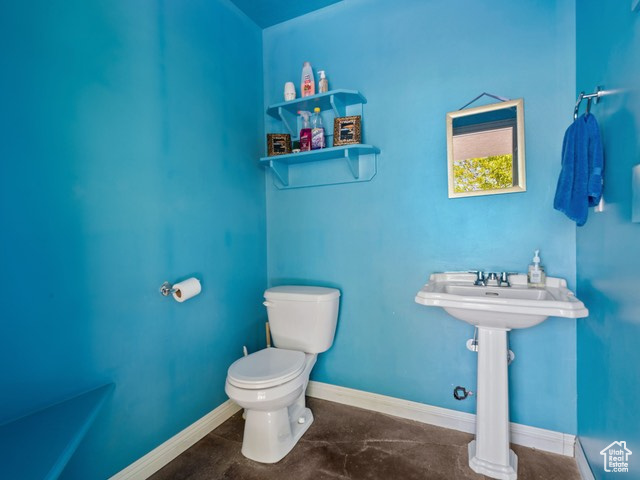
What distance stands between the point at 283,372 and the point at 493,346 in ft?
3.21

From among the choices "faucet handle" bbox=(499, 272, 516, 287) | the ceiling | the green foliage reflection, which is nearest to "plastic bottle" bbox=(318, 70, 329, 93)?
the ceiling

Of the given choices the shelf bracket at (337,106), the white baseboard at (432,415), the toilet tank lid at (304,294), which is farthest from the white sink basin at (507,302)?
the shelf bracket at (337,106)

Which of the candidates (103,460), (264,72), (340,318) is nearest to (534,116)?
(340,318)

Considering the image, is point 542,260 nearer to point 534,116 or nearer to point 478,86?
point 534,116

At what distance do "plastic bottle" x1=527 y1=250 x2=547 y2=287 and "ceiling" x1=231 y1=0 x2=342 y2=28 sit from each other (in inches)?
76.0

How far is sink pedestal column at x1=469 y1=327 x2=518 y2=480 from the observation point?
1.42 m

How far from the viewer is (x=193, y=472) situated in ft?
4.89

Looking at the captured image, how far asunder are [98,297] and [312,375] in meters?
1.43

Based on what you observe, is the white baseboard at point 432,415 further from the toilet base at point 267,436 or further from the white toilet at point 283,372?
the toilet base at point 267,436

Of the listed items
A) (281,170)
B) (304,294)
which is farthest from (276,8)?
(304,294)

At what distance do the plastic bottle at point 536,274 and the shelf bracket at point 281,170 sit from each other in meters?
1.53

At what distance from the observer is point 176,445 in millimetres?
1593

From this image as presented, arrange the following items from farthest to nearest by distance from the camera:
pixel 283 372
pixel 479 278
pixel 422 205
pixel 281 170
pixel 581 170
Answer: pixel 281 170
pixel 422 205
pixel 479 278
pixel 283 372
pixel 581 170

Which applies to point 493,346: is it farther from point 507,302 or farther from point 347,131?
point 347,131
